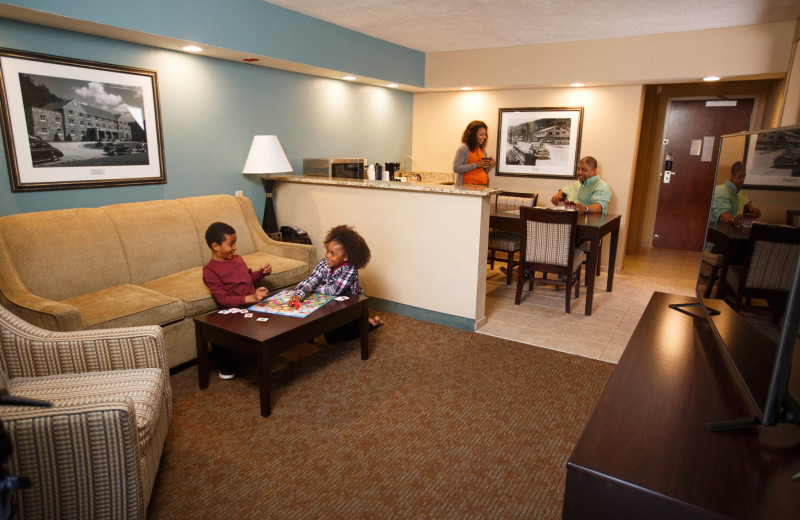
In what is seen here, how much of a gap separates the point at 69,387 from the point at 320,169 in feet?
10.8

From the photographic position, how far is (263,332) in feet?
8.23

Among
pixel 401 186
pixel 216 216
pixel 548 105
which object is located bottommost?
pixel 216 216

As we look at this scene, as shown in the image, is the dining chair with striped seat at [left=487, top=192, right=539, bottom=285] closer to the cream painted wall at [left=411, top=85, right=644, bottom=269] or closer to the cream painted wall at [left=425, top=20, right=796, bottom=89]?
the cream painted wall at [left=411, top=85, right=644, bottom=269]

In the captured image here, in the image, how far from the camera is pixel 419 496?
198cm

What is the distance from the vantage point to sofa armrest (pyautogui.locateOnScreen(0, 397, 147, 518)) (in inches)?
56.7

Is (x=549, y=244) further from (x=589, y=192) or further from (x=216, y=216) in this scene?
(x=216, y=216)

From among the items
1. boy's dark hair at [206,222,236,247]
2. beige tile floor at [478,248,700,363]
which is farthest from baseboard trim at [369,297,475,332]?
boy's dark hair at [206,222,236,247]

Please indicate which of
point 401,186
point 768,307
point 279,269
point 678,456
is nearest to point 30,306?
point 279,269

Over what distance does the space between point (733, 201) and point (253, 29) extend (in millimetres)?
3538

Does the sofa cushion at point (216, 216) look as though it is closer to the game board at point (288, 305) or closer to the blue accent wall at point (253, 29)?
the game board at point (288, 305)

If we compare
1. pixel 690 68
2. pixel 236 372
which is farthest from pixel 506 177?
pixel 236 372

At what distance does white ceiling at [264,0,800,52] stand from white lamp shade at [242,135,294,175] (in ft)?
3.61

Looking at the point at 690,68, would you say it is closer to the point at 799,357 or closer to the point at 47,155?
the point at 799,357

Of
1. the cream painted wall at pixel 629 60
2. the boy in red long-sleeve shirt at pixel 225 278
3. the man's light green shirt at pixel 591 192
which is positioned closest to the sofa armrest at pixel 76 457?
the boy in red long-sleeve shirt at pixel 225 278
